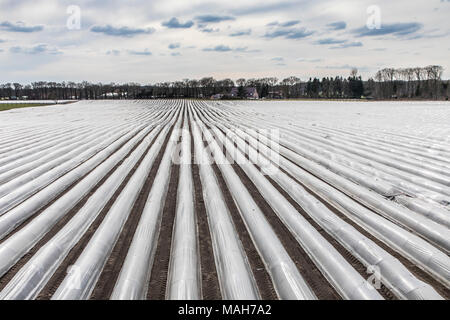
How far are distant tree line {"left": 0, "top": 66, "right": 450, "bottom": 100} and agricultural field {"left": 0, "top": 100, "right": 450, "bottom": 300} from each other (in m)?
79.4

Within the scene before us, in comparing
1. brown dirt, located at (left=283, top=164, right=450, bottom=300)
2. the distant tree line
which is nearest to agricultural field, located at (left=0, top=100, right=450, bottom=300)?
brown dirt, located at (left=283, top=164, right=450, bottom=300)

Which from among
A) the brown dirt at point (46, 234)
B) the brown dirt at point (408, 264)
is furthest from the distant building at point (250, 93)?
the brown dirt at point (408, 264)

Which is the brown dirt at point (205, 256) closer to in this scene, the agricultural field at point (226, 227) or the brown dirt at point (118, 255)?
the agricultural field at point (226, 227)

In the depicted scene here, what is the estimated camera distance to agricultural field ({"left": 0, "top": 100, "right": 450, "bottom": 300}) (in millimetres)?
2842

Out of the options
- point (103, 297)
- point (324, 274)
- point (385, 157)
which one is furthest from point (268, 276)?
point (385, 157)

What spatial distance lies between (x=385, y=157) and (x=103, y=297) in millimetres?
7148

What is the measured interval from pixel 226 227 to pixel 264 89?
92763mm

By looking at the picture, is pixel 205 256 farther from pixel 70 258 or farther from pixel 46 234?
pixel 46 234

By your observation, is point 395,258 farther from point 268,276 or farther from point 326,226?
point 268,276

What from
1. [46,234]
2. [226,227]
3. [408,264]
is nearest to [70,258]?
[46,234]

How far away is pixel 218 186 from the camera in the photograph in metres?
5.55

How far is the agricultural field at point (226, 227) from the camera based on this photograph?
2842 millimetres

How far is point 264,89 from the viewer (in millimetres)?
92500

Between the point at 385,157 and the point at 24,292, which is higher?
the point at 385,157
